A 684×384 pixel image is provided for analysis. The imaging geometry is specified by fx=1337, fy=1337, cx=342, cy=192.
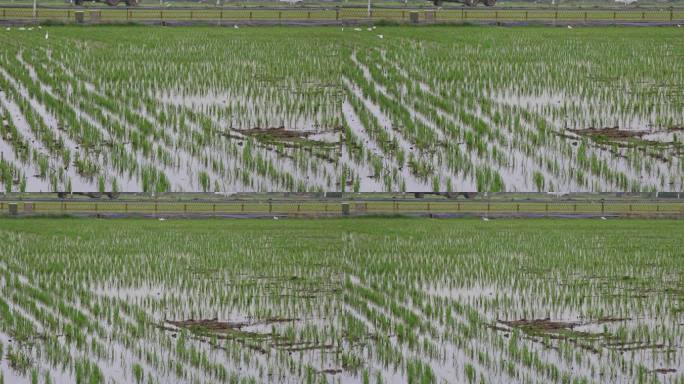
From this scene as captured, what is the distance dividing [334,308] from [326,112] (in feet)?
8.29

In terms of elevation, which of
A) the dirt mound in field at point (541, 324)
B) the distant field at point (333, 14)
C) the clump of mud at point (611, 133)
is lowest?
the dirt mound in field at point (541, 324)

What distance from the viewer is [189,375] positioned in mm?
14820

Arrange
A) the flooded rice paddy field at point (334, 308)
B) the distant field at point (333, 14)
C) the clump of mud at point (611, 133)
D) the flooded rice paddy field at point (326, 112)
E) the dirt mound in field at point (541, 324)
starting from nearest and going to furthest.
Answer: the flooded rice paddy field at point (334, 308) < the dirt mound in field at point (541, 324) < the flooded rice paddy field at point (326, 112) < the clump of mud at point (611, 133) < the distant field at point (333, 14)

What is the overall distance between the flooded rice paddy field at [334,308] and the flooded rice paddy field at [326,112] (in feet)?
4.14

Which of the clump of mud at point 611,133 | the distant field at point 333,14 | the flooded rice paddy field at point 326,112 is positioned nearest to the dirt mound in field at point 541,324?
the flooded rice paddy field at point 326,112

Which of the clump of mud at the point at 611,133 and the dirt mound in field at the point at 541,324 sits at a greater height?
the clump of mud at the point at 611,133

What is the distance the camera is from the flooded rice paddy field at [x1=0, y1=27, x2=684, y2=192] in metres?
16.5

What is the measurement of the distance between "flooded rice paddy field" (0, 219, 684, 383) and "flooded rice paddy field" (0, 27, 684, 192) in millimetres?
1263

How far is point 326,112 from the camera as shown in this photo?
54.5 feet

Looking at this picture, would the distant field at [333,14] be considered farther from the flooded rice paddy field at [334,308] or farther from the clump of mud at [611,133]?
the clump of mud at [611,133]

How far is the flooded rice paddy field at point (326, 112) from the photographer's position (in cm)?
1653

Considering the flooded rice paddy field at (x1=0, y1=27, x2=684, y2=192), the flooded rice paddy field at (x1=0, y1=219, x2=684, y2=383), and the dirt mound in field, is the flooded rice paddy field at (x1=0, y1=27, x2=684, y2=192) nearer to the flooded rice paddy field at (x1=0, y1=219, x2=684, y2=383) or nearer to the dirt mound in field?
the flooded rice paddy field at (x1=0, y1=219, x2=684, y2=383)

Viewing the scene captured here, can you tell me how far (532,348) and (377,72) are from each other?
4899mm

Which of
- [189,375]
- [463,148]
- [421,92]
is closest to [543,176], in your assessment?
[463,148]
